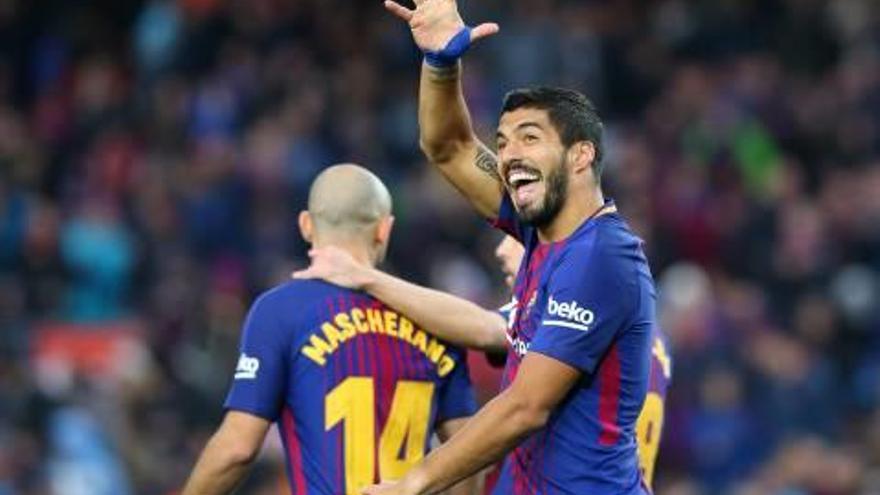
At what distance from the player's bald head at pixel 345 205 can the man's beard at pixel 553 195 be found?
3.04 feet

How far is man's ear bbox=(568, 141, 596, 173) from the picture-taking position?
6762mm

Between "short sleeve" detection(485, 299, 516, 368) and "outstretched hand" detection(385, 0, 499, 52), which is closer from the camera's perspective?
"outstretched hand" detection(385, 0, 499, 52)

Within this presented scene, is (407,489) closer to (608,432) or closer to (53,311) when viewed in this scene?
(608,432)

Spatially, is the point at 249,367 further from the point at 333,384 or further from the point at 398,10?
the point at 398,10

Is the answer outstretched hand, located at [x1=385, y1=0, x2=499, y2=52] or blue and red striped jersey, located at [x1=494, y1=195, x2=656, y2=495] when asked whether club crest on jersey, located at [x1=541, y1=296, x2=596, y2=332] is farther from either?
outstretched hand, located at [x1=385, y1=0, x2=499, y2=52]

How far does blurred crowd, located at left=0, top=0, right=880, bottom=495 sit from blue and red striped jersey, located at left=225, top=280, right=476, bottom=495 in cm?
561

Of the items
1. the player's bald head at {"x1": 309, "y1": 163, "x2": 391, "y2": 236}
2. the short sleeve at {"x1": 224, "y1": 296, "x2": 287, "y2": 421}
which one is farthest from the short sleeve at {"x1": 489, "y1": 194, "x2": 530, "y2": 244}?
the short sleeve at {"x1": 224, "y1": 296, "x2": 287, "y2": 421}

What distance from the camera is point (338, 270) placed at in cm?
747

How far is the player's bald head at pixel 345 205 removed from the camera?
24.7 ft

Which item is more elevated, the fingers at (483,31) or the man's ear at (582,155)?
the fingers at (483,31)

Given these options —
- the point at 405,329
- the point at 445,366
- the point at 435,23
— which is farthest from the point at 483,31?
the point at 445,366

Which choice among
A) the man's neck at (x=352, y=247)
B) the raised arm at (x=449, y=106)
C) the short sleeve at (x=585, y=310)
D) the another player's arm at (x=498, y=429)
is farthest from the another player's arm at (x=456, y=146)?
the another player's arm at (x=498, y=429)

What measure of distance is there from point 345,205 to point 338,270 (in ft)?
0.70

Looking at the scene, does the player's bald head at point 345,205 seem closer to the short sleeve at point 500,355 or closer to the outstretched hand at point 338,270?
the outstretched hand at point 338,270
